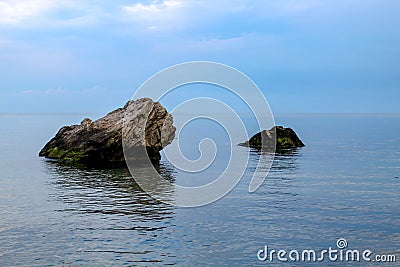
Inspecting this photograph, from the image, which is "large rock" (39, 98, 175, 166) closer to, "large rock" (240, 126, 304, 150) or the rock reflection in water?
the rock reflection in water

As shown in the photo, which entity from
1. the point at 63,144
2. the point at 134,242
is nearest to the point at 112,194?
the point at 134,242

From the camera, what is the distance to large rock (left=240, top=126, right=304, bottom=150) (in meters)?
94.2

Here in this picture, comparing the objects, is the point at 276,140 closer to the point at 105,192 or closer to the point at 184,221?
the point at 105,192

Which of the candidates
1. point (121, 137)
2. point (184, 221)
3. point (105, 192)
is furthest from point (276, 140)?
point (184, 221)

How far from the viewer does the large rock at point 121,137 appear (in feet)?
223

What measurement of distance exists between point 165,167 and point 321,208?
31760 millimetres

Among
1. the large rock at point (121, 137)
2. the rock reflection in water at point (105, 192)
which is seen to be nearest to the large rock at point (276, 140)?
the large rock at point (121, 137)

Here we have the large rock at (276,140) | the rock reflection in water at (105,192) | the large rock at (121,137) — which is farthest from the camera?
the large rock at (276,140)

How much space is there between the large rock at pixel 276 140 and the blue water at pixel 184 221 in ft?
116

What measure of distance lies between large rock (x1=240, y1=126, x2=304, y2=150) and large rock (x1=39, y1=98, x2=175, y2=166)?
26038 mm

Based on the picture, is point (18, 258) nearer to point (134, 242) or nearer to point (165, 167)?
point (134, 242)

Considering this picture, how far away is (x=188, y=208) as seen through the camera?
40.0 m

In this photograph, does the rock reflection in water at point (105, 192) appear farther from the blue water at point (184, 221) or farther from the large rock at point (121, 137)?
the large rock at point (121, 137)

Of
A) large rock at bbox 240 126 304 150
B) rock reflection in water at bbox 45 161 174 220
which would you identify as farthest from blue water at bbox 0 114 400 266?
large rock at bbox 240 126 304 150
